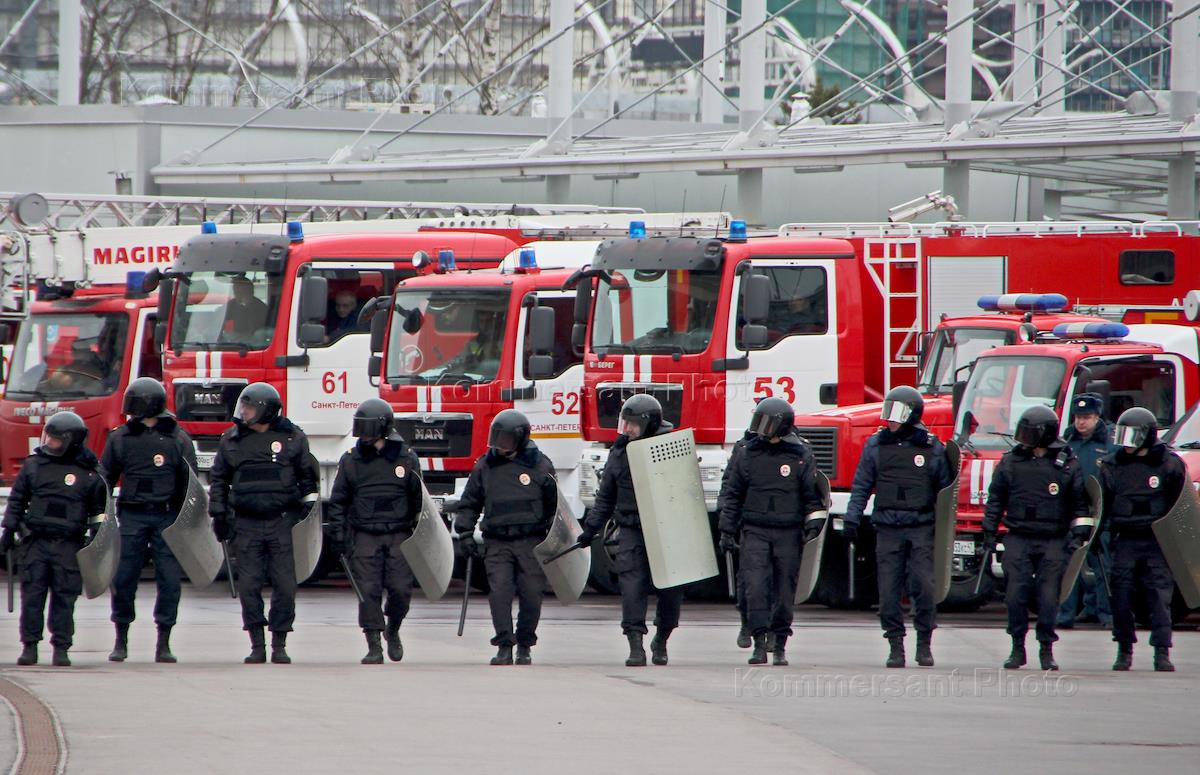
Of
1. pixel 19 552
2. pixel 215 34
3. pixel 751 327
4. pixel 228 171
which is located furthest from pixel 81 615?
pixel 215 34

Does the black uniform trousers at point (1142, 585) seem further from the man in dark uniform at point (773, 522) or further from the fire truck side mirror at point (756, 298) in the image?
the fire truck side mirror at point (756, 298)

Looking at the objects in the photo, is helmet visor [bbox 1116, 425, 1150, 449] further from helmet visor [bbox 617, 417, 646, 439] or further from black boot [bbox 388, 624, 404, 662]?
black boot [bbox 388, 624, 404, 662]

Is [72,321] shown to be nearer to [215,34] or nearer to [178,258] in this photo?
[178,258]

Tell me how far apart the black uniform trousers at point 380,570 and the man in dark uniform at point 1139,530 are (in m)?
4.64

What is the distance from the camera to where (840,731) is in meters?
9.20

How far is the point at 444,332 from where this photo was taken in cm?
1673

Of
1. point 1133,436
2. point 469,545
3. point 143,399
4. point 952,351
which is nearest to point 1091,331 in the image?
point 952,351

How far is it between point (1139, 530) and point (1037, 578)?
755mm

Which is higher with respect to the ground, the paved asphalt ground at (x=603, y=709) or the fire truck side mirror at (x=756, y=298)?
the fire truck side mirror at (x=756, y=298)

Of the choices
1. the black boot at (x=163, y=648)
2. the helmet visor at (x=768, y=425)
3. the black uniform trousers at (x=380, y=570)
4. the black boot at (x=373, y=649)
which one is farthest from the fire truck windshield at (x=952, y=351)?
the black boot at (x=163, y=648)

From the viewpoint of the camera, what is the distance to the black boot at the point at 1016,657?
39.0 feet

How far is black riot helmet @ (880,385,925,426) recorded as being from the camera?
1218cm

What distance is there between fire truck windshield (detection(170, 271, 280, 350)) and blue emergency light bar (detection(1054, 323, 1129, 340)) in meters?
7.22

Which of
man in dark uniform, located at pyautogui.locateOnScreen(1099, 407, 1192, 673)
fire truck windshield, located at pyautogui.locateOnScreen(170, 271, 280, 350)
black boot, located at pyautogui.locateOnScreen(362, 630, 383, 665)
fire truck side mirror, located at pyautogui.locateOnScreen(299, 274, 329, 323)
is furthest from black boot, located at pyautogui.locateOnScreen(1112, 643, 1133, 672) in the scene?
fire truck windshield, located at pyautogui.locateOnScreen(170, 271, 280, 350)
